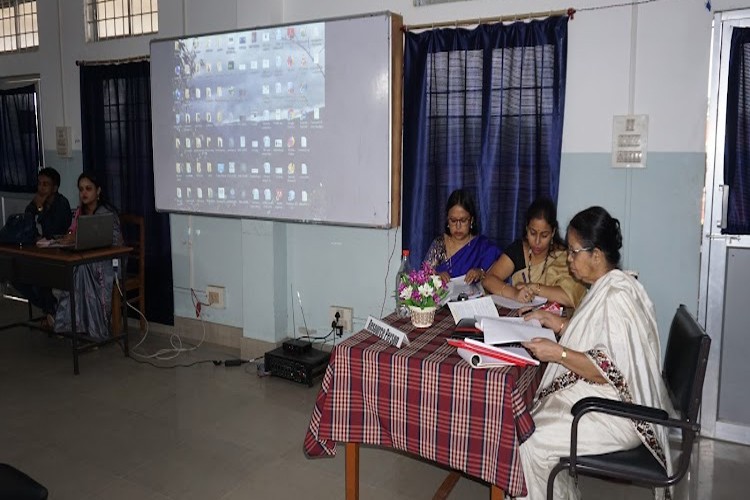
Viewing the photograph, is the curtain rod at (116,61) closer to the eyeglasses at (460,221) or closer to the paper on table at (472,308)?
the eyeglasses at (460,221)

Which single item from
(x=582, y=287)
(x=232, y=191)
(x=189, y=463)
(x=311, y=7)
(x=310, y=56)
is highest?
(x=311, y=7)

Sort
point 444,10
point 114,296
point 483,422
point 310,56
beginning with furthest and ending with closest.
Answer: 1. point 114,296
2. point 310,56
3. point 444,10
4. point 483,422

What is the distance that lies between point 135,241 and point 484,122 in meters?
3.08

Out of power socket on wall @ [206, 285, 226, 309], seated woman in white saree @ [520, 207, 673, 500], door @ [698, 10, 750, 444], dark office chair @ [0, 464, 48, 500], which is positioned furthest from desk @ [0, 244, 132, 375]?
door @ [698, 10, 750, 444]

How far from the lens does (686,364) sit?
2.04 meters

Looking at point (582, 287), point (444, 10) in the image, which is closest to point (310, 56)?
point (444, 10)

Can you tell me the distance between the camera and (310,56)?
381cm

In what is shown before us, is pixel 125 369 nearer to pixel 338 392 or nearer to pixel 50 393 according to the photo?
pixel 50 393

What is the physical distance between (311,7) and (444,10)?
961 mm

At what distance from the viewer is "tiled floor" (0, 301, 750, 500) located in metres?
2.68

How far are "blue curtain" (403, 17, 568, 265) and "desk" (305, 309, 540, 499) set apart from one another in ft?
4.44

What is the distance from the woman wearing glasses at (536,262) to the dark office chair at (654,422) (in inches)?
32.4

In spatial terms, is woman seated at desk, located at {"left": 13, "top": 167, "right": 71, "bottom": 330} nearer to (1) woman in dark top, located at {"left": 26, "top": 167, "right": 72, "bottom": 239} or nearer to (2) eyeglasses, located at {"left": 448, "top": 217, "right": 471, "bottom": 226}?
(1) woman in dark top, located at {"left": 26, "top": 167, "right": 72, "bottom": 239}

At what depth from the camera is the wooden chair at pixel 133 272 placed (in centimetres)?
466
